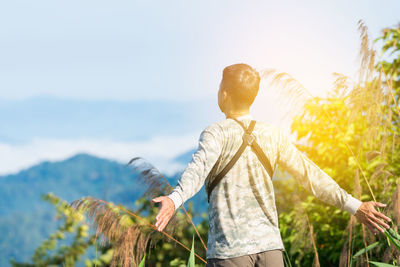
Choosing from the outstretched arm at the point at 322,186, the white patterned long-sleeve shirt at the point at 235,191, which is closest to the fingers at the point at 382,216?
the outstretched arm at the point at 322,186

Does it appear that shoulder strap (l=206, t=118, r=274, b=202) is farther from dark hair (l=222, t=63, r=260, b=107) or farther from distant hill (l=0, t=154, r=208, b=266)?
distant hill (l=0, t=154, r=208, b=266)

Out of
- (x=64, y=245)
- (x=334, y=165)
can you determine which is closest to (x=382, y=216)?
(x=334, y=165)

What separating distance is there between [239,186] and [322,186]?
588 mm

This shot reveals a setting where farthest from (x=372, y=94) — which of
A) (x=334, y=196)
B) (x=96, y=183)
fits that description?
(x=96, y=183)

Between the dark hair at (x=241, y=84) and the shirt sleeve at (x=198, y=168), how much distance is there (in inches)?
10.2

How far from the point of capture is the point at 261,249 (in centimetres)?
257

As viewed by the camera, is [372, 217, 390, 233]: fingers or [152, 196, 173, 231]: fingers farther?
[372, 217, 390, 233]: fingers

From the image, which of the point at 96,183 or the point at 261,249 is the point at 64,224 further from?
the point at 96,183

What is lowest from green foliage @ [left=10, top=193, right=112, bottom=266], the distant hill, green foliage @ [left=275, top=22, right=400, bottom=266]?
the distant hill

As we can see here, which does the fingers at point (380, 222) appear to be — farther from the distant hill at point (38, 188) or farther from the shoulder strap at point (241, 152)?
the distant hill at point (38, 188)

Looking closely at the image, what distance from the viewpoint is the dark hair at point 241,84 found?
2719mm

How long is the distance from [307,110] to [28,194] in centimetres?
20253

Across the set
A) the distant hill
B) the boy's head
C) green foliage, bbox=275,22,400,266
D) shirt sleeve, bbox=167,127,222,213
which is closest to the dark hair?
the boy's head

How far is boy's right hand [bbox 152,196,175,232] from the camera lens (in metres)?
2.21
